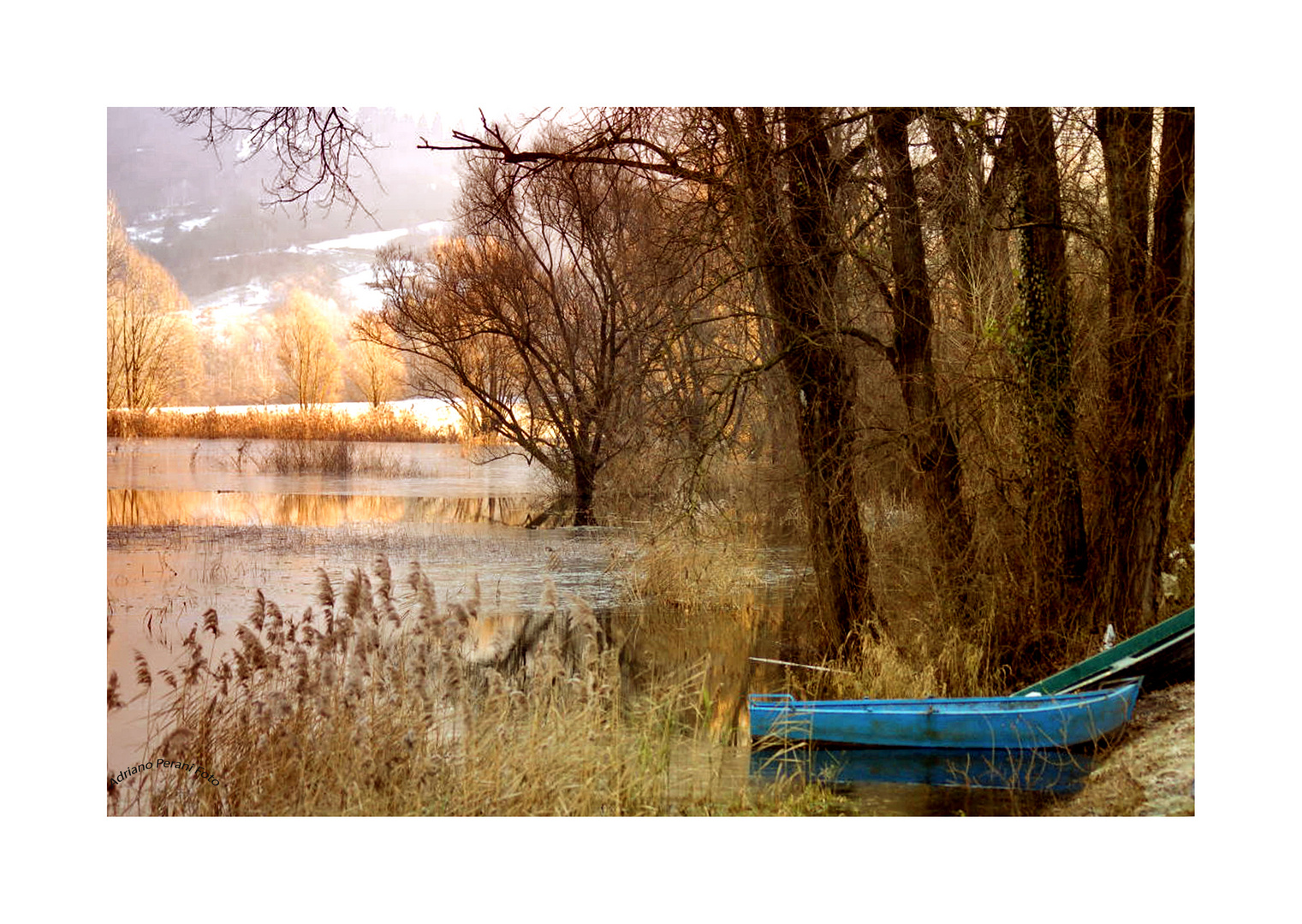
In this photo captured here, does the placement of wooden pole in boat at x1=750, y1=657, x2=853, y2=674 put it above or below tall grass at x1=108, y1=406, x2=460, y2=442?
below

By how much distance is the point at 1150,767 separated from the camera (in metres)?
3.83

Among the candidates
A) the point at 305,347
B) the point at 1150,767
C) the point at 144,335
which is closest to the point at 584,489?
the point at 305,347

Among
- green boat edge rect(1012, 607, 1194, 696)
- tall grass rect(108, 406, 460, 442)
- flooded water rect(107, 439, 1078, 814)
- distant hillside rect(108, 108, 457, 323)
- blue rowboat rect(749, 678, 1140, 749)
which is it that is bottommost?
blue rowboat rect(749, 678, 1140, 749)

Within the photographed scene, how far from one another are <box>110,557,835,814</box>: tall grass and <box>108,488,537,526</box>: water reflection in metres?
0.41

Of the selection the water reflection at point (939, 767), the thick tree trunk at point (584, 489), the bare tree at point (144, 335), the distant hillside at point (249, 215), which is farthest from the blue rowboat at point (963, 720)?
the bare tree at point (144, 335)

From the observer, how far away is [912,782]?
3904 millimetres

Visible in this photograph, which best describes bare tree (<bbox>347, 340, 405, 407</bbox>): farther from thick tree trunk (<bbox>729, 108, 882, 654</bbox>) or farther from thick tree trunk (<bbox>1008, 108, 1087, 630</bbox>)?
thick tree trunk (<bbox>1008, 108, 1087, 630</bbox>)

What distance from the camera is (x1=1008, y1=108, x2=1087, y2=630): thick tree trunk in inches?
170

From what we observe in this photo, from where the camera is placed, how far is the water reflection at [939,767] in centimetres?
388

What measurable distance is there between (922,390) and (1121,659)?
1.45m

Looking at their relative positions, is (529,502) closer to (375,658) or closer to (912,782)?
(375,658)

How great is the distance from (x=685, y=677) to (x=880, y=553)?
3.81 feet

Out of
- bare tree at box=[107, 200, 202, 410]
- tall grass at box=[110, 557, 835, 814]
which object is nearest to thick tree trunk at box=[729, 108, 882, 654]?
tall grass at box=[110, 557, 835, 814]
